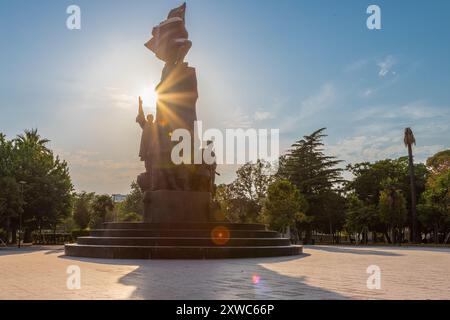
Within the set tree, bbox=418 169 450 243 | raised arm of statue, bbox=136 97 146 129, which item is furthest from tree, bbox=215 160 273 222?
raised arm of statue, bbox=136 97 146 129

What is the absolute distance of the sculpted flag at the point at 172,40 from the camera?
908 inches

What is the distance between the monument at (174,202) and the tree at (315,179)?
34.5 meters

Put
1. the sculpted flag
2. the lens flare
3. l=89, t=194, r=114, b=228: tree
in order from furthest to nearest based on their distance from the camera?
l=89, t=194, r=114, b=228: tree, the sculpted flag, the lens flare

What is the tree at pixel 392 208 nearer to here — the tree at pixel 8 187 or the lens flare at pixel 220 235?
the lens flare at pixel 220 235

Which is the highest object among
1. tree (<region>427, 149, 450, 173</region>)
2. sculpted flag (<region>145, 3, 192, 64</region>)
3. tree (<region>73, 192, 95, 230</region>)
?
sculpted flag (<region>145, 3, 192, 64</region>)

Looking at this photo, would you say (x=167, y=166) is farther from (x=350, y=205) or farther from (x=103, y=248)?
(x=350, y=205)

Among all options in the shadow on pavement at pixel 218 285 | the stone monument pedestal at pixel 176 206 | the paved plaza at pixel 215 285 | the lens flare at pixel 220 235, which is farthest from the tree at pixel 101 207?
the shadow on pavement at pixel 218 285

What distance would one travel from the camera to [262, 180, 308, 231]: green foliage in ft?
152

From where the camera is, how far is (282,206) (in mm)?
46188

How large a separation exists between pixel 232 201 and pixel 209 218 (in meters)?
38.2

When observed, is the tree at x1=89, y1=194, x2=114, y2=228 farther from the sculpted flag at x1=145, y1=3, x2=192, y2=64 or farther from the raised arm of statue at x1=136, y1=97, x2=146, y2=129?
the sculpted flag at x1=145, y1=3, x2=192, y2=64

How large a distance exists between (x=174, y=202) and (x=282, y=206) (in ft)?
90.4

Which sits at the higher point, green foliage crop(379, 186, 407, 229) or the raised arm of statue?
the raised arm of statue

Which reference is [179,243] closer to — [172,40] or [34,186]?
[172,40]
